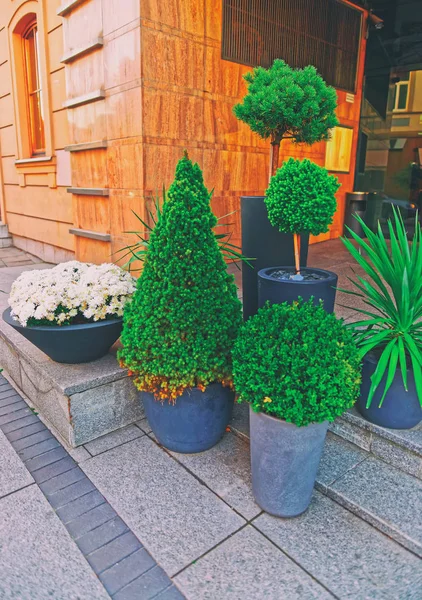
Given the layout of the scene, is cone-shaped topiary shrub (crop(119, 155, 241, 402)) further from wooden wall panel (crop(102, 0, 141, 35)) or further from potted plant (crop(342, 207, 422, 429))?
wooden wall panel (crop(102, 0, 141, 35))

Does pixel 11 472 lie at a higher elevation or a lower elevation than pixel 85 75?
lower

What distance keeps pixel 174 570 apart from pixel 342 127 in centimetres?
774

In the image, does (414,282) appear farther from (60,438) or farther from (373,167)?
(373,167)

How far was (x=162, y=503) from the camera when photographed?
7.70 ft

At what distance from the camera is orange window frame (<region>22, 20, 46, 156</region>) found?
756 cm

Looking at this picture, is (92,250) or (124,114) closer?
(124,114)

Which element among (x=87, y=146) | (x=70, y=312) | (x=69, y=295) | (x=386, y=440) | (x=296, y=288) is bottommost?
(x=386, y=440)

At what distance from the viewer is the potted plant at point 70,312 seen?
2828 millimetres

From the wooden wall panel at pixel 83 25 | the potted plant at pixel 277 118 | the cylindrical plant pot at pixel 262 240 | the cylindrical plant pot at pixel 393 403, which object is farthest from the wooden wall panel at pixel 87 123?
the cylindrical plant pot at pixel 393 403

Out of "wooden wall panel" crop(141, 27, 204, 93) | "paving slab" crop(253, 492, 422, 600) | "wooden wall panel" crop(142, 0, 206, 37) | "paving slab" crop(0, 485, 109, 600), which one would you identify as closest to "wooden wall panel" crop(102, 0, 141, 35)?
"wooden wall panel" crop(142, 0, 206, 37)

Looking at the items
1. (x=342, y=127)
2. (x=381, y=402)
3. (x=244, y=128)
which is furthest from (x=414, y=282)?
(x=342, y=127)

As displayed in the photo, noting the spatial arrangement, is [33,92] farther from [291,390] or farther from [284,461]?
[284,461]

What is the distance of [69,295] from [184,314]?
0.97 m

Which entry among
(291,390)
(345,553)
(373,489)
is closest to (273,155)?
(291,390)
